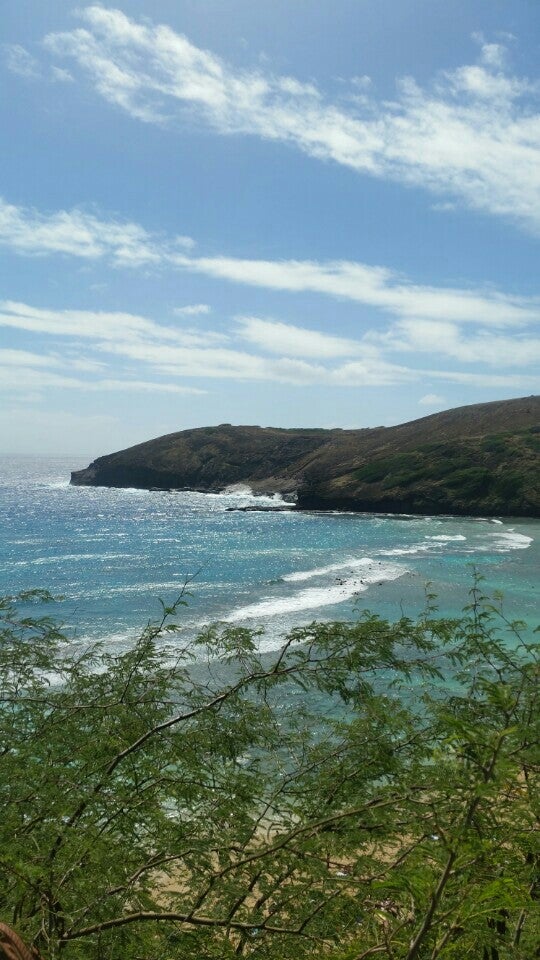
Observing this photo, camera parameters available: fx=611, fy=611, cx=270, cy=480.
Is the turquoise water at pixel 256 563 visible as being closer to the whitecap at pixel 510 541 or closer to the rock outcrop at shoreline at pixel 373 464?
the whitecap at pixel 510 541

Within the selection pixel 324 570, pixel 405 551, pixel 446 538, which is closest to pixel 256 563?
pixel 324 570

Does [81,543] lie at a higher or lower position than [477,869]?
lower

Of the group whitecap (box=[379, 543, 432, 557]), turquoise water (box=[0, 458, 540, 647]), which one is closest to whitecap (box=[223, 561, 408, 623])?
turquoise water (box=[0, 458, 540, 647])

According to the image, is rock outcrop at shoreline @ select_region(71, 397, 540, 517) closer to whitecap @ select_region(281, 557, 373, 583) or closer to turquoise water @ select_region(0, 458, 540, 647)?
turquoise water @ select_region(0, 458, 540, 647)

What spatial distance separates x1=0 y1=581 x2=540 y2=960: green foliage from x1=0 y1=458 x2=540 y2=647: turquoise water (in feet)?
34.3

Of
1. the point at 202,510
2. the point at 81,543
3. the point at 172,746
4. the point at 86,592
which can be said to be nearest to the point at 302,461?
the point at 202,510

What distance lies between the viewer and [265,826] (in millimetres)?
4582

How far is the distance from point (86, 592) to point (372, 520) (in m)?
51.2

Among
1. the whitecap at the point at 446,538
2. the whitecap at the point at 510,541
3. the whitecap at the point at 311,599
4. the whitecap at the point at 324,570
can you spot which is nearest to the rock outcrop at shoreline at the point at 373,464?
the whitecap at the point at 510,541

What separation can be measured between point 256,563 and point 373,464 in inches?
Result: 2213

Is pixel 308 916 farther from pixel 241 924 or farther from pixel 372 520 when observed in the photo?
pixel 372 520

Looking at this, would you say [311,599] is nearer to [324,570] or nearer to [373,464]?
[324,570]

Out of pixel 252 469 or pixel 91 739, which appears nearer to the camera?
pixel 91 739

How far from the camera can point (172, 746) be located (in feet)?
16.4
